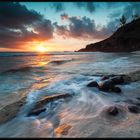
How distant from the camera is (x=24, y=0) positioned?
3705mm

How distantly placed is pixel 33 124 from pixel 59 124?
0.66m

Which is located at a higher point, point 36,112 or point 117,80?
point 117,80

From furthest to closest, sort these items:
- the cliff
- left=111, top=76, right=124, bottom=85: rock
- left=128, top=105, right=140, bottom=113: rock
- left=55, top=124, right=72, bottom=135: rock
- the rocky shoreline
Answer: the cliff → left=111, top=76, right=124, bottom=85: rock → left=128, top=105, right=140, bottom=113: rock → the rocky shoreline → left=55, top=124, right=72, bottom=135: rock

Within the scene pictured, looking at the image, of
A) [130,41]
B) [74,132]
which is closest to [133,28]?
[130,41]

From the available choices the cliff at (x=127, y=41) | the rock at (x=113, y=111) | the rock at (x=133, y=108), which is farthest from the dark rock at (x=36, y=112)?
the cliff at (x=127, y=41)

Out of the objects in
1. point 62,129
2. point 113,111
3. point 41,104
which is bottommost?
point 41,104

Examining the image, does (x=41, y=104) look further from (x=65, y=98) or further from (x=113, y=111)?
(x=113, y=111)

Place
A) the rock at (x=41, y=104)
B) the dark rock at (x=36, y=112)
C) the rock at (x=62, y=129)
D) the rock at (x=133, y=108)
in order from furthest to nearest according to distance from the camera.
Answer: the rock at (x=41, y=104) < the dark rock at (x=36, y=112) < the rock at (x=133, y=108) < the rock at (x=62, y=129)

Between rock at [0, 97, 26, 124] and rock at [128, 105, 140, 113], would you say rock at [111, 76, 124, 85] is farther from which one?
rock at [0, 97, 26, 124]

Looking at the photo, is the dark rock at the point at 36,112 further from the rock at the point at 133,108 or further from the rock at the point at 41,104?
the rock at the point at 133,108

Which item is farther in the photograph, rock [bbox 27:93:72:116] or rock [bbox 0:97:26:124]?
rock [bbox 27:93:72:116]

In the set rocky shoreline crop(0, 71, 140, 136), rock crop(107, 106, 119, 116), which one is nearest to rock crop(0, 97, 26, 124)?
rocky shoreline crop(0, 71, 140, 136)

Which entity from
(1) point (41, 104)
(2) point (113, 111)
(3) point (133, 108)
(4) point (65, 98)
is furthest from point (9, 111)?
(3) point (133, 108)

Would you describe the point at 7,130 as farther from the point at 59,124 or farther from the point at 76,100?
the point at 76,100
